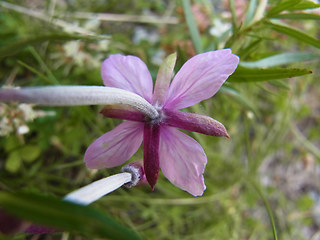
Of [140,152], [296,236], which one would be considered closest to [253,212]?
[296,236]

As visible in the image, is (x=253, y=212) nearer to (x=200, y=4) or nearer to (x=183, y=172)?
(x=200, y=4)

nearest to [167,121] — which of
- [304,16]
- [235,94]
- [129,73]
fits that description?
[129,73]

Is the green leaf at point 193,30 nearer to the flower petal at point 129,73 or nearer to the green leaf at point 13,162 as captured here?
the flower petal at point 129,73

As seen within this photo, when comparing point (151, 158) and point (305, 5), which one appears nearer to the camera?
point (151, 158)

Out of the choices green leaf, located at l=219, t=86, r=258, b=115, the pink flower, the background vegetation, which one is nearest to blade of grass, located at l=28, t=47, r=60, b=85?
the background vegetation

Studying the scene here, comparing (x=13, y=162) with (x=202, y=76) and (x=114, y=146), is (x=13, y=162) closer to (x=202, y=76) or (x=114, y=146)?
(x=114, y=146)

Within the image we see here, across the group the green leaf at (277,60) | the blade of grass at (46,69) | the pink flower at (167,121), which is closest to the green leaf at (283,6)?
the green leaf at (277,60)

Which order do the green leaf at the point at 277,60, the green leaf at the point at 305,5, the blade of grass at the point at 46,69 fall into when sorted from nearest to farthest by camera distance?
the green leaf at the point at 305,5
the green leaf at the point at 277,60
the blade of grass at the point at 46,69
